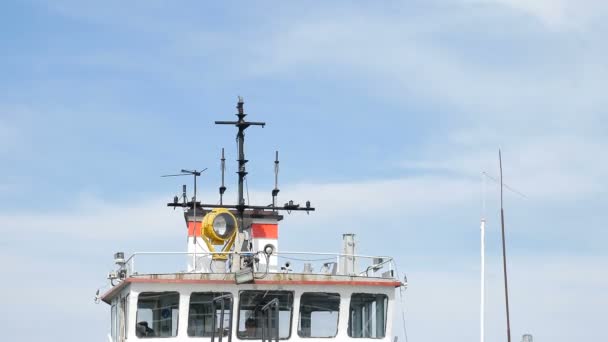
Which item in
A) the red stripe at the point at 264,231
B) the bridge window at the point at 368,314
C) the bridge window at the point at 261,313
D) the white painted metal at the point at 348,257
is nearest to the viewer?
the bridge window at the point at 261,313

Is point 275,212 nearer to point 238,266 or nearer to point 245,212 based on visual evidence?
point 245,212

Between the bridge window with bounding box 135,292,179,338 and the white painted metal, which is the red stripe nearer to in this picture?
the white painted metal

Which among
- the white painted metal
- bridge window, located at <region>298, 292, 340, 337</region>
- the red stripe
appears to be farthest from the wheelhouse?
the red stripe

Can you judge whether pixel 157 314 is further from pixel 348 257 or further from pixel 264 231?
pixel 264 231

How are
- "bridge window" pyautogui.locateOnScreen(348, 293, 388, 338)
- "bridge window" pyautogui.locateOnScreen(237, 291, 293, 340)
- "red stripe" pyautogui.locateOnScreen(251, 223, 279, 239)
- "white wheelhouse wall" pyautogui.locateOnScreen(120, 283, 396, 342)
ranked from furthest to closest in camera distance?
"red stripe" pyautogui.locateOnScreen(251, 223, 279, 239), "bridge window" pyautogui.locateOnScreen(348, 293, 388, 338), "bridge window" pyautogui.locateOnScreen(237, 291, 293, 340), "white wheelhouse wall" pyautogui.locateOnScreen(120, 283, 396, 342)

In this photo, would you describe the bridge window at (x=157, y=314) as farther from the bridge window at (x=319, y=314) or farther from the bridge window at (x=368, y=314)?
the bridge window at (x=368, y=314)

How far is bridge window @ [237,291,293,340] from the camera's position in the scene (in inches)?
1261

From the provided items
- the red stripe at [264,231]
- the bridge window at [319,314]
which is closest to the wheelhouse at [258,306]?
the bridge window at [319,314]

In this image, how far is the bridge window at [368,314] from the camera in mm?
33000

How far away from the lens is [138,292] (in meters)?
31.8

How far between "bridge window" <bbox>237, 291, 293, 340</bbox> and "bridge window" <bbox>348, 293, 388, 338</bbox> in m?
1.75

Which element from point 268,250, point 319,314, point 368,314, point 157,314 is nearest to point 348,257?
point 368,314

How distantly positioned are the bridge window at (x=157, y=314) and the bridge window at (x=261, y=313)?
5.41ft

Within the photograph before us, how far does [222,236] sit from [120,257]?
2.74 metres
